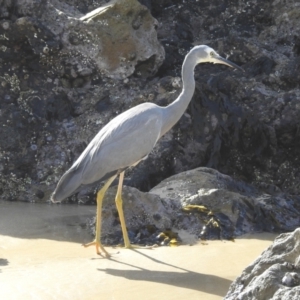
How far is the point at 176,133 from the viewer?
8.56 meters

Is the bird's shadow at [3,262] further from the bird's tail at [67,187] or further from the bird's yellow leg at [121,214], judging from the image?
the bird's yellow leg at [121,214]

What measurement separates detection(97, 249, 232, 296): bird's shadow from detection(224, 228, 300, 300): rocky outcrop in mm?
966

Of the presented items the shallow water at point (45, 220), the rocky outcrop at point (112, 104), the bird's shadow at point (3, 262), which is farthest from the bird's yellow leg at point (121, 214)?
the rocky outcrop at point (112, 104)

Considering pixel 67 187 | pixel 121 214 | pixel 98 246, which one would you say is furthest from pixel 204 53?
pixel 98 246

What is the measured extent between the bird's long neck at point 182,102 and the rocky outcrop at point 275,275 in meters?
3.06

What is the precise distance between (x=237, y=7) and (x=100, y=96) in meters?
3.48

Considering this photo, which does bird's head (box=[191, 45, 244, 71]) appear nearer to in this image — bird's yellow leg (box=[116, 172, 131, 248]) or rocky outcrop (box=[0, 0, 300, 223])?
bird's yellow leg (box=[116, 172, 131, 248])

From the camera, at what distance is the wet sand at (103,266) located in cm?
447

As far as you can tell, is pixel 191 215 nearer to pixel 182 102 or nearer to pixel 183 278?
pixel 182 102

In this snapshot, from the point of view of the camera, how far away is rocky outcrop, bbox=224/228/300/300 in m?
3.16

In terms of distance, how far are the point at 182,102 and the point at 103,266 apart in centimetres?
202

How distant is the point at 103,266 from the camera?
5234 mm

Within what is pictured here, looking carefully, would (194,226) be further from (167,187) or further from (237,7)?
(237,7)

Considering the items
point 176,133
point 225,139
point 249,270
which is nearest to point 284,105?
point 225,139
